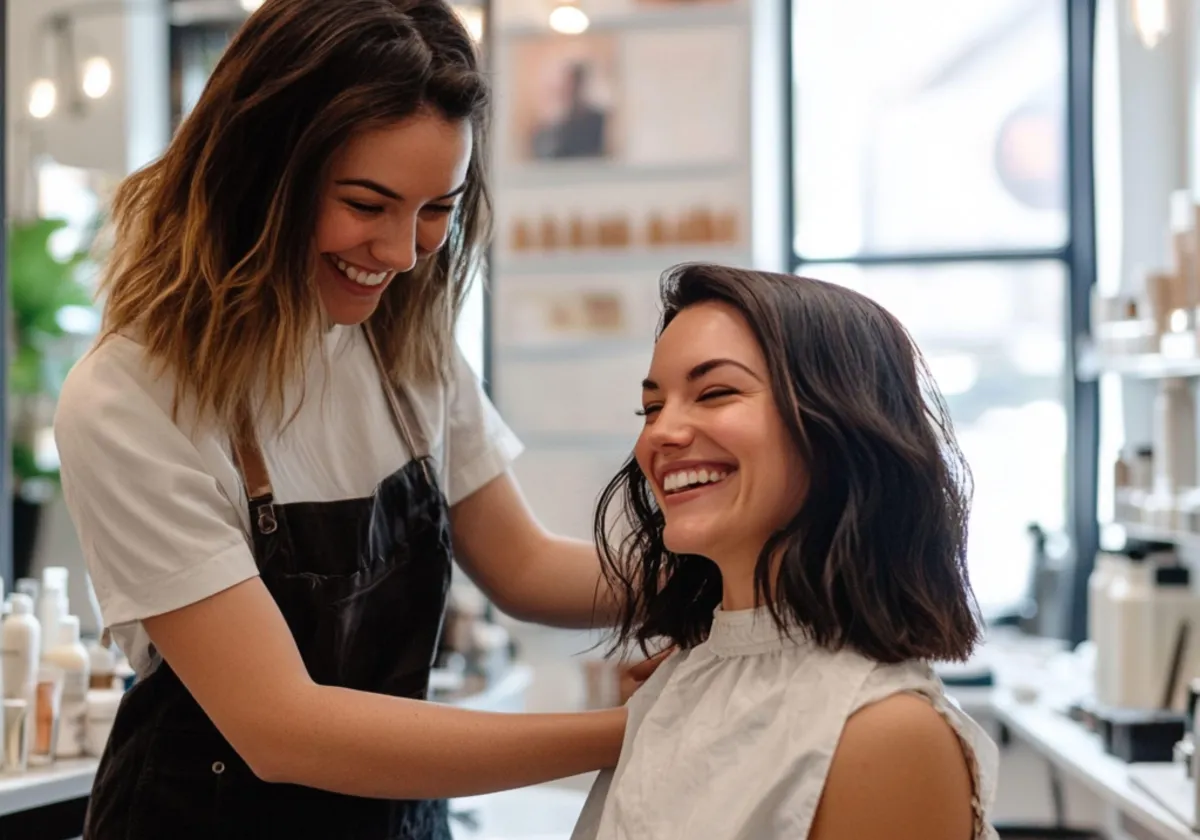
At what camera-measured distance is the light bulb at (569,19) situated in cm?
482

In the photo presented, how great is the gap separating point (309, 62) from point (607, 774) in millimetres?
777

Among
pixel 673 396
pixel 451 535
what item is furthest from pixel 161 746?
pixel 673 396

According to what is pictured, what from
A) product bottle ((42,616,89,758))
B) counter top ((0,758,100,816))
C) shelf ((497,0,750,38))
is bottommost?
counter top ((0,758,100,816))

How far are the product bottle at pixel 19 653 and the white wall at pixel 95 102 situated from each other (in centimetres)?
305

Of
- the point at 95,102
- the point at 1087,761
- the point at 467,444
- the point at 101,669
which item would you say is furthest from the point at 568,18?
the point at 467,444

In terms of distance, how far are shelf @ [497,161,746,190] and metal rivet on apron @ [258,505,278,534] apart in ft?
11.1

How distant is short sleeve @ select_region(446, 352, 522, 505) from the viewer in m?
1.83

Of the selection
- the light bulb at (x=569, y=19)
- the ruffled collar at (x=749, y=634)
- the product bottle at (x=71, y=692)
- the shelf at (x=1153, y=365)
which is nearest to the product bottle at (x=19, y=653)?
the product bottle at (x=71, y=692)

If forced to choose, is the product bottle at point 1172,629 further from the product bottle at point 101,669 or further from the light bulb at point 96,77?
the light bulb at point 96,77

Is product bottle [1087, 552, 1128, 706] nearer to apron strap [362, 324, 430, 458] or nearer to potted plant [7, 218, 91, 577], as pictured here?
apron strap [362, 324, 430, 458]

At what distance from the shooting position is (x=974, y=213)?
4.86m

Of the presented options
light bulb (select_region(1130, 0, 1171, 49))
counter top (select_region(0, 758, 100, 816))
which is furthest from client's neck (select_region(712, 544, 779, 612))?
light bulb (select_region(1130, 0, 1171, 49))

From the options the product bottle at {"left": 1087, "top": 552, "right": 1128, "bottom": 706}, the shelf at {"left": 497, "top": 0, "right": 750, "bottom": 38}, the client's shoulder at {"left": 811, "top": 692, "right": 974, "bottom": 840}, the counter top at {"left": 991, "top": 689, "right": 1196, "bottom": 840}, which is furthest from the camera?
the shelf at {"left": 497, "top": 0, "right": 750, "bottom": 38}

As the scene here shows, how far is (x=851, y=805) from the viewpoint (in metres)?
1.25
